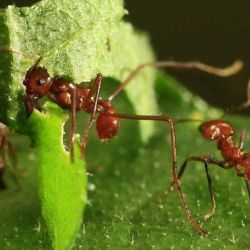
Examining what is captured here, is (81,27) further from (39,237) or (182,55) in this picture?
(182,55)

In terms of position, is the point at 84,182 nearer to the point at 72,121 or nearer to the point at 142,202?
the point at 72,121

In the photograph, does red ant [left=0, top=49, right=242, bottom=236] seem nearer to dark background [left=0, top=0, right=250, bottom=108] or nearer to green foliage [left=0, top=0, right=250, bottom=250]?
green foliage [left=0, top=0, right=250, bottom=250]

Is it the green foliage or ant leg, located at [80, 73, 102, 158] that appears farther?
ant leg, located at [80, 73, 102, 158]

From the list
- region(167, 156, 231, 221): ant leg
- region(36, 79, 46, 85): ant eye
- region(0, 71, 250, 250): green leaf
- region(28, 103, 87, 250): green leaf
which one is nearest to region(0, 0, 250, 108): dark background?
region(0, 71, 250, 250): green leaf

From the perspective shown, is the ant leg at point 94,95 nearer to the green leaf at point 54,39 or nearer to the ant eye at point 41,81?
the green leaf at point 54,39

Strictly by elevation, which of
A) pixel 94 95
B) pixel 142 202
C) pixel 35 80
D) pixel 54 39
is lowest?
pixel 142 202

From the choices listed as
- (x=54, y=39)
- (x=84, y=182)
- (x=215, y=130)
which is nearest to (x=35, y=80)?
(x=54, y=39)

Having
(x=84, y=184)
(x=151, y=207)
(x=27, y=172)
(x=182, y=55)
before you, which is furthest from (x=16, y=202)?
(x=182, y=55)
